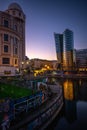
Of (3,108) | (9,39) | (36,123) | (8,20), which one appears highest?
(8,20)

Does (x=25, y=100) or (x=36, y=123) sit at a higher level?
(x=25, y=100)

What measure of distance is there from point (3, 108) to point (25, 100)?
3101mm

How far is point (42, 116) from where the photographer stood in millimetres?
17500

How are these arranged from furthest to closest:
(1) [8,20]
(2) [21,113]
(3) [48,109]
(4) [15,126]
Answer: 1. (1) [8,20]
2. (3) [48,109]
3. (2) [21,113]
4. (4) [15,126]

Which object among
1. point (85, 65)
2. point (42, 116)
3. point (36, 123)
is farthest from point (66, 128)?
point (85, 65)

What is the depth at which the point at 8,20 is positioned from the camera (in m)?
70.4

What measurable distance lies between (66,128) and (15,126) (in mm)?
9781

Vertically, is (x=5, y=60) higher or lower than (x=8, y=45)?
lower

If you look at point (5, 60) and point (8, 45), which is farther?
point (8, 45)

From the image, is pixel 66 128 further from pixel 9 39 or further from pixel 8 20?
pixel 8 20

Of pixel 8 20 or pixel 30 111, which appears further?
pixel 8 20

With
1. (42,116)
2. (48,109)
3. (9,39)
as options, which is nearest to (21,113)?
(42,116)

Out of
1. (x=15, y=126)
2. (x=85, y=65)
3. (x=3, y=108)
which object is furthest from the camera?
(x=85, y=65)

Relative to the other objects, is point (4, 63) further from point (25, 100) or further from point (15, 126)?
point (15, 126)
